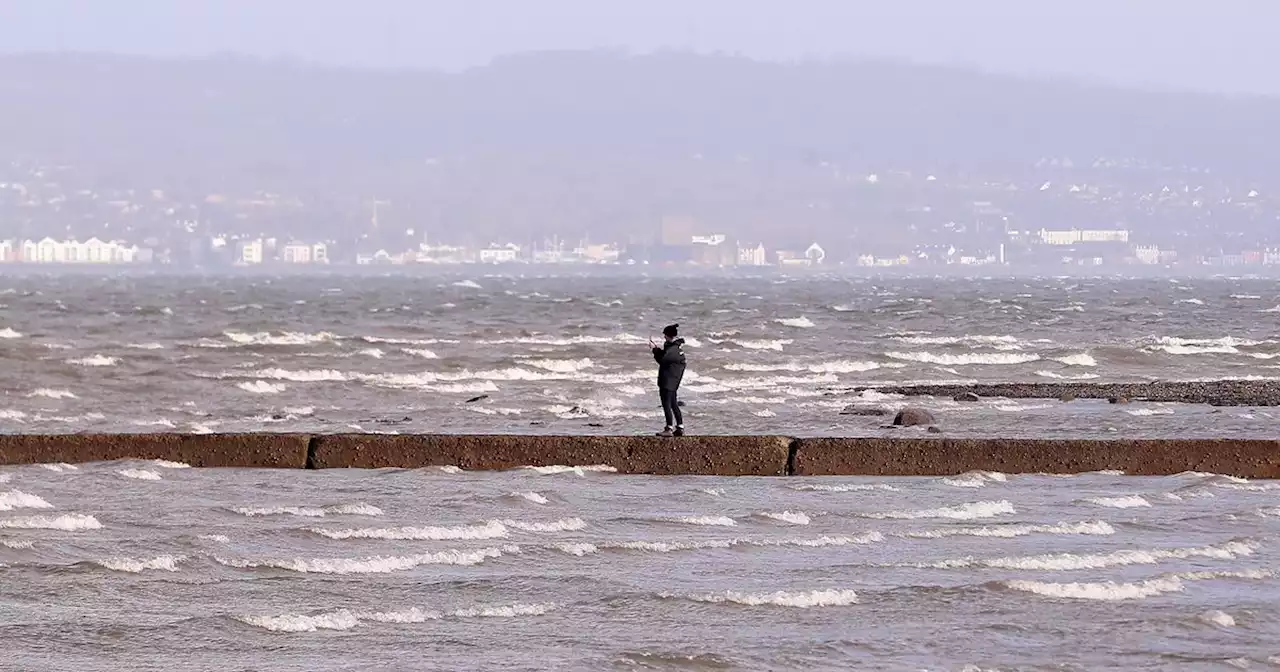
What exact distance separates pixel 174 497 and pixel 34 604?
462 centimetres

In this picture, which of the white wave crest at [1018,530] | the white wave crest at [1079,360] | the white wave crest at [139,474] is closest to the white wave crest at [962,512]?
the white wave crest at [1018,530]

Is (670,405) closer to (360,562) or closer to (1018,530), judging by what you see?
(1018,530)

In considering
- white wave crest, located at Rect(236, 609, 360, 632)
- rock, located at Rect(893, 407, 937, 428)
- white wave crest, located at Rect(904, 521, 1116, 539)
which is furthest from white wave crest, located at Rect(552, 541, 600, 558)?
rock, located at Rect(893, 407, 937, 428)

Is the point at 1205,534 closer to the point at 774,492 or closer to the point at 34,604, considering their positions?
the point at 774,492

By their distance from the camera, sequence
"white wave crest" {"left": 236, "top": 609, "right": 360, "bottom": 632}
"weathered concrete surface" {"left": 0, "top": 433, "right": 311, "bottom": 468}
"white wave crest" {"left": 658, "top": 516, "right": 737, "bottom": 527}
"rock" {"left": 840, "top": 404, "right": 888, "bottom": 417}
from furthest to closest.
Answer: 1. "rock" {"left": 840, "top": 404, "right": 888, "bottom": 417}
2. "weathered concrete surface" {"left": 0, "top": 433, "right": 311, "bottom": 468}
3. "white wave crest" {"left": 658, "top": 516, "right": 737, "bottom": 527}
4. "white wave crest" {"left": 236, "top": 609, "right": 360, "bottom": 632}

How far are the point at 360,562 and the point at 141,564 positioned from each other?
1268mm

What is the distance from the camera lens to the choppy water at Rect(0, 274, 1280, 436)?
27906 mm

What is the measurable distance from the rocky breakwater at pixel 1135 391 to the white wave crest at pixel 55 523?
64.0ft

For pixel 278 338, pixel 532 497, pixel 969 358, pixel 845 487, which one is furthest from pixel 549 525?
pixel 278 338

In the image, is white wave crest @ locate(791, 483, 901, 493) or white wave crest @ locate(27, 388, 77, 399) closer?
white wave crest @ locate(791, 483, 901, 493)

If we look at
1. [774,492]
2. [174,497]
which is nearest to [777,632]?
[774,492]

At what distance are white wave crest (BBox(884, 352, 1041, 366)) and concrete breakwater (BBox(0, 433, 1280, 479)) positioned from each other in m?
30.8

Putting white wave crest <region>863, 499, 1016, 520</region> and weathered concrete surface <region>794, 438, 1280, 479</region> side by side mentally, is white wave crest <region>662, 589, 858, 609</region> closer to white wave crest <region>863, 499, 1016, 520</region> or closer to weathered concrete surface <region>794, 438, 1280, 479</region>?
white wave crest <region>863, 499, 1016, 520</region>

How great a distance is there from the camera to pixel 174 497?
1559cm
